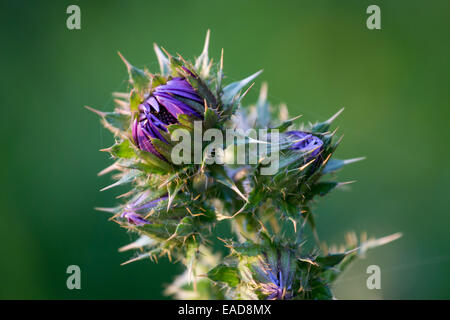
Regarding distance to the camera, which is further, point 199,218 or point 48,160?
point 48,160

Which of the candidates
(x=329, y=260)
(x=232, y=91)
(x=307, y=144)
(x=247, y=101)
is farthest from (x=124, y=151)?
(x=247, y=101)

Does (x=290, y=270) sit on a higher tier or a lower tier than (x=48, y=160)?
lower

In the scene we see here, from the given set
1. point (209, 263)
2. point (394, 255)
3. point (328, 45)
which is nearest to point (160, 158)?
point (209, 263)

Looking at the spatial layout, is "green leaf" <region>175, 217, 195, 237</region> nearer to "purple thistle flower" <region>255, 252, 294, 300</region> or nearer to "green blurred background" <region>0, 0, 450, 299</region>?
"purple thistle flower" <region>255, 252, 294, 300</region>

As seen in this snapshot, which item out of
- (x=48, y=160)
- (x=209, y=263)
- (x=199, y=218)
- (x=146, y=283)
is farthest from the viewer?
(x=48, y=160)

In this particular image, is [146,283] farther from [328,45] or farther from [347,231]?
[328,45]

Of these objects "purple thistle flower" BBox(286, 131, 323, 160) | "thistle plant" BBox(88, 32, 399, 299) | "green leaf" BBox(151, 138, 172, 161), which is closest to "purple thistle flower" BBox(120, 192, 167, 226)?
"thistle plant" BBox(88, 32, 399, 299)

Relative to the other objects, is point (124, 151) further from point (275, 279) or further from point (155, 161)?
point (275, 279)
